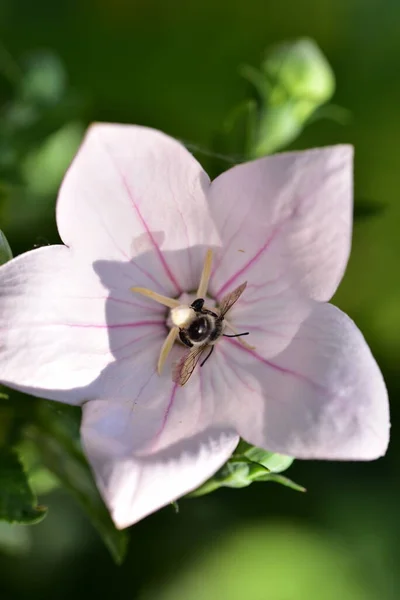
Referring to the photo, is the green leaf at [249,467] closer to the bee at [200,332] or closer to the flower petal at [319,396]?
the flower petal at [319,396]

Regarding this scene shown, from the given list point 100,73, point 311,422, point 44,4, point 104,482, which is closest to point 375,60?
point 100,73

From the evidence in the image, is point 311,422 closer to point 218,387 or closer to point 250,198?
point 218,387

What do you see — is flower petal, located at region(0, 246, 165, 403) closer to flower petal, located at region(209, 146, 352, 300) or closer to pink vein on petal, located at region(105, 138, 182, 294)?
pink vein on petal, located at region(105, 138, 182, 294)

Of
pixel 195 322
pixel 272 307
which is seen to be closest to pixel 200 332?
pixel 195 322

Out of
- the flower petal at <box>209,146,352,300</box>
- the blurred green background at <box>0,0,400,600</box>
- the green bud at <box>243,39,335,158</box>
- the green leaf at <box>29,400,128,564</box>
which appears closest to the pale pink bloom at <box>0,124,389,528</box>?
the flower petal at <box>209,146,352,300</box>

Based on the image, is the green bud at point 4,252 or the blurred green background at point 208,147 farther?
the blurred green background at point 208,147

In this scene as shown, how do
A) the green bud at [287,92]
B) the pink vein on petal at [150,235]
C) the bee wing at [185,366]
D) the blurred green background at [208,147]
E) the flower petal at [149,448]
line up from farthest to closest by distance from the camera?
Result: 1. the blurred green background at [208,147]
2. the green bud at [287,92]
3. the bee wing at [185,366]
4. the pink vein on petal at [150,235]
5. the flower petal at [149,448]

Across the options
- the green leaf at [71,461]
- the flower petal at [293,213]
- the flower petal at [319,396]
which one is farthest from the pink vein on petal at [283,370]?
the green leaf at [71,461]
